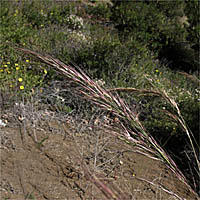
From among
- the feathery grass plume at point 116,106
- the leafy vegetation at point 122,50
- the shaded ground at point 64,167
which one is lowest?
the shaded ground at point 64,167

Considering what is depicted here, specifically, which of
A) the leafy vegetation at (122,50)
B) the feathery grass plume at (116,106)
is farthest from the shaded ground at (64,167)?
the feathery grass plume at (116,106)

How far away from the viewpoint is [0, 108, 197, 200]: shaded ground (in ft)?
8.46

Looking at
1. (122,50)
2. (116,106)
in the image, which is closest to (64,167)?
(116,106)

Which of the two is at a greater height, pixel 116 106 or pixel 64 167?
pixel 116 106

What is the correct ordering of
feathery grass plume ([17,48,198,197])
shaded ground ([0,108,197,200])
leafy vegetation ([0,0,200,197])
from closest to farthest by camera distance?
feathery grass plume ([17,48,198,197])
shaded ground ([0,108,197,200])
leafy vegetation ([0,0,200,197])

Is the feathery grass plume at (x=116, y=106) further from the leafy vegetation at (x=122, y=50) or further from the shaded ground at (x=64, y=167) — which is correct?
the leafy vegetation at (x=122, y=50)

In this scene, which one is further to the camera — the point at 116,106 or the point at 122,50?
the point at 122,50

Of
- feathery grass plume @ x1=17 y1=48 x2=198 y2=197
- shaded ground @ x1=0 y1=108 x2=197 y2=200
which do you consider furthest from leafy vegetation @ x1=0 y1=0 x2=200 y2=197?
feathery grass plume @ x1=17 y1=48 x2=198 y2=197

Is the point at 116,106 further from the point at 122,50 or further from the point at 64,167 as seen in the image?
the point at 122,50

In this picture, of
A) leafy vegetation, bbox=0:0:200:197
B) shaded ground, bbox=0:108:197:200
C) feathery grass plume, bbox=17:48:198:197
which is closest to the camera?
feathery grass plume, bbox=17:48:198:197

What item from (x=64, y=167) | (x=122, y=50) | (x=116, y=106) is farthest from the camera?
(x=122, y=50)

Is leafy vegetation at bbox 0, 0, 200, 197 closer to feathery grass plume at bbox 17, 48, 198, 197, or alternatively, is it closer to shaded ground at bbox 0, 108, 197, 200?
shaded ground at bbox 0, 108, 197, 200

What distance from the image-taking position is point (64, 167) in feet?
9.50

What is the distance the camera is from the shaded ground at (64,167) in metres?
2.58
